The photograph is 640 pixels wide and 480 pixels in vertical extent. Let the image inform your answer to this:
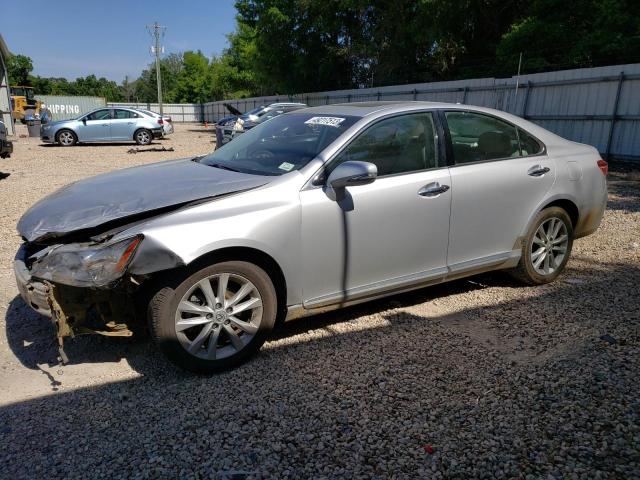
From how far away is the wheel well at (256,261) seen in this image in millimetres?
3082

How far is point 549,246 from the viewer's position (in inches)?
189

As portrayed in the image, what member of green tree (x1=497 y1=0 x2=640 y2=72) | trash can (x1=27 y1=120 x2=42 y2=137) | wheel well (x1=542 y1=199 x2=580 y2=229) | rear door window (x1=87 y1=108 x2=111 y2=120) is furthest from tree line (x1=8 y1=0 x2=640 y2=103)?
wheel well (x1=542 y1=199 x2=580 y2=229)

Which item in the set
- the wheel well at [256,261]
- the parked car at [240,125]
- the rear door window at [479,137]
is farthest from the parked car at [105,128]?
the wheel well at [256,261]

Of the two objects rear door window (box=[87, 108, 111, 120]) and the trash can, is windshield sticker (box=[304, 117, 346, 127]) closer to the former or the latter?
rear door window (box=[87, 108, 111, 120])

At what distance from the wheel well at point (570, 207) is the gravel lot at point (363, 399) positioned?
774mm

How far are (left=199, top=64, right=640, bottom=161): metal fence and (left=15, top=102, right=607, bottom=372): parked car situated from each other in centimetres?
1034

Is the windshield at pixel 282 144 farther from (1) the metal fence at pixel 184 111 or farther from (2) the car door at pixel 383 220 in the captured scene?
(1) the metal fence at pixel 184 111

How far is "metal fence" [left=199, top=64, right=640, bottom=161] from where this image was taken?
13320 mm

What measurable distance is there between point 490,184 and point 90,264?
303 centimetres

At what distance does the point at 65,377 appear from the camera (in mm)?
3312

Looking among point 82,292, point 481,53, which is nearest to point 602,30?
point 481,53

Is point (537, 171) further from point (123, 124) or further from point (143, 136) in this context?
point (143, 136)

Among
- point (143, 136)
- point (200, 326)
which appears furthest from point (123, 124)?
point (200, 326)

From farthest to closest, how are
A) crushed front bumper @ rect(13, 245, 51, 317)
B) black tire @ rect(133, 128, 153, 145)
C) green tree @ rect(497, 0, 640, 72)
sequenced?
black tire @ rect(133, 128, 153, 145) → green tree @ rect(497, 0, 640, 72) → crushed front bumper @ rect(13, 245, 51, 317)
